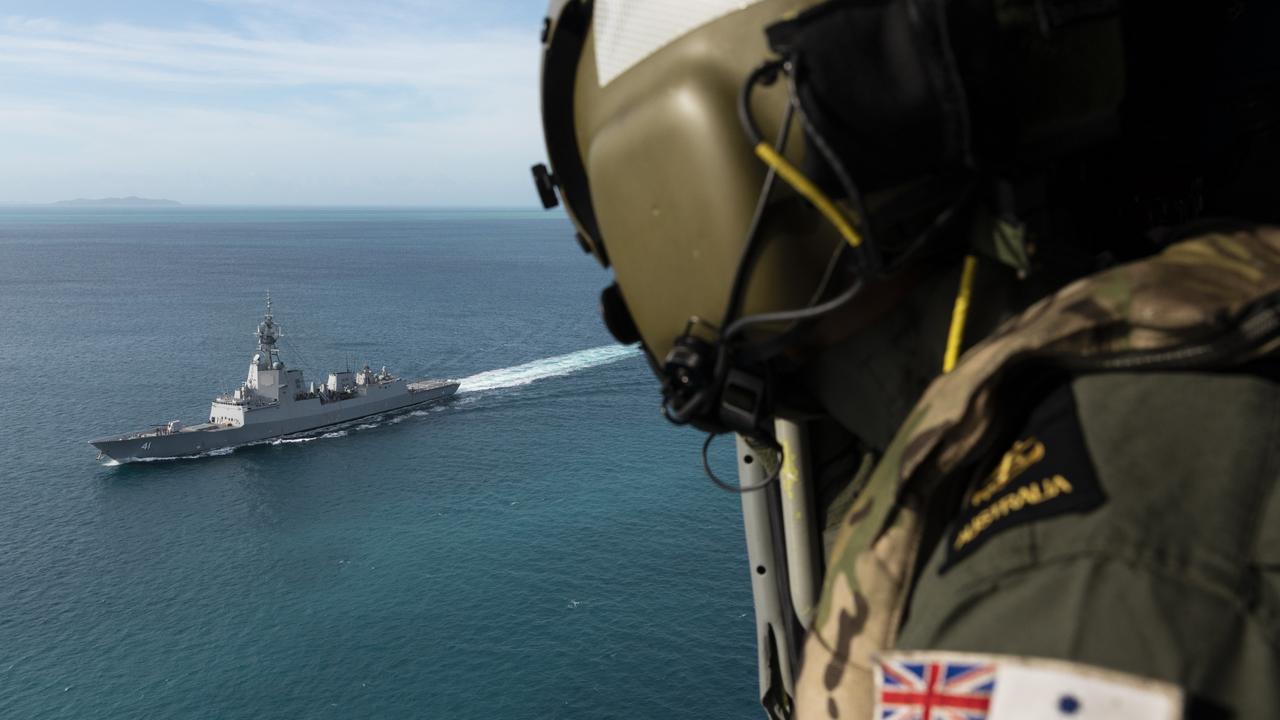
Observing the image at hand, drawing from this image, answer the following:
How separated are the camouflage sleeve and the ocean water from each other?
3089 cm

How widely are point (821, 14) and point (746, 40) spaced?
0.94ft

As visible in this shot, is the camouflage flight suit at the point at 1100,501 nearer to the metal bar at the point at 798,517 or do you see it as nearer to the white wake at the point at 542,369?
the metal bar at the point at 798,517

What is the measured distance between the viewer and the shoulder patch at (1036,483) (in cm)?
95

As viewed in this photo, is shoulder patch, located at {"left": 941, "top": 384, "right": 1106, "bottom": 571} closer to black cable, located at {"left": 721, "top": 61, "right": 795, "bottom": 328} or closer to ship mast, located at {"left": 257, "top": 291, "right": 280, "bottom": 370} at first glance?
black cable, located at {"left": 721, "top": 61, "right": 795, "bottom": 328}

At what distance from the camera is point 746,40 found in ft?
4.80

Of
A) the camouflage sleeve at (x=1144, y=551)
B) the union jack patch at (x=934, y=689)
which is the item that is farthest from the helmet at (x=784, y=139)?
the union jack patch at (x=934, y=689)

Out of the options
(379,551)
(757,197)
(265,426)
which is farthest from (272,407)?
(757,197)

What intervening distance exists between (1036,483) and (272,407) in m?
54.8

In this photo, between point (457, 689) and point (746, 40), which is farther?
point (457, 689)

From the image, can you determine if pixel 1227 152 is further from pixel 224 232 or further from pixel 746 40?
pixel 224 232

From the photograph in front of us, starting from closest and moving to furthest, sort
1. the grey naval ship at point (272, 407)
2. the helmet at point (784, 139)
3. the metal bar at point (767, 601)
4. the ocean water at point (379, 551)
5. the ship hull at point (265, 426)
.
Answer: the helmet at point (784, 139), the metal bar at point (767, 601), the ocean water at point (379, 551), the ship hull at point (265, 426), the grey naval ship at point (272, 407)

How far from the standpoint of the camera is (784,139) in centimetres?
132

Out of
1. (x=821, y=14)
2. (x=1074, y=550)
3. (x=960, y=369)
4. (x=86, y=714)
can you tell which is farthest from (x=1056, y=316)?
(x=86, y=714)

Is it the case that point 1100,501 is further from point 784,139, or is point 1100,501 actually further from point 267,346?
point 267,346
